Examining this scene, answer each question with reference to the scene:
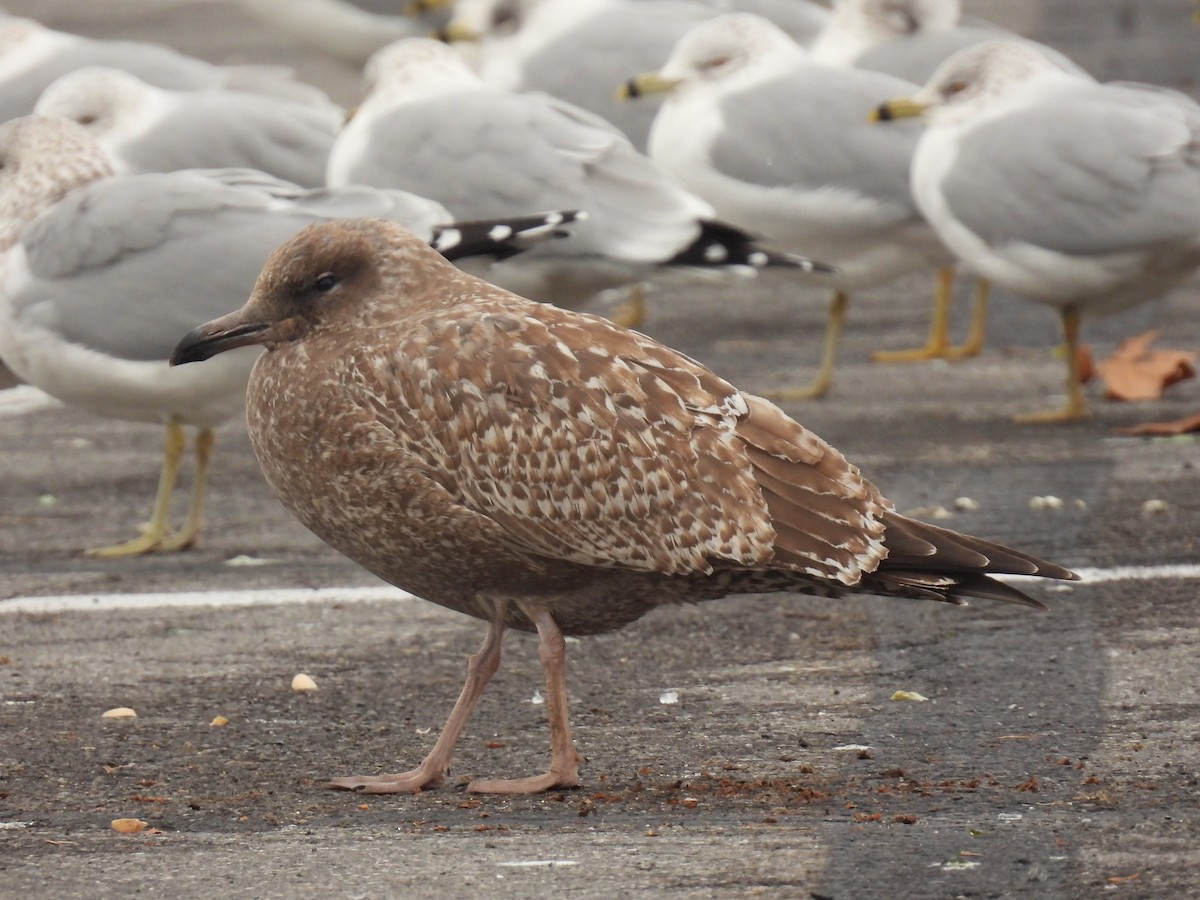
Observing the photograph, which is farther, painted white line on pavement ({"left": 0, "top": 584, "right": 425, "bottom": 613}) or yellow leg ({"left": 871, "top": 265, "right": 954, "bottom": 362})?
yellow leg ({"left": 871, "top": 265, "right": 954, "bottom": 362})

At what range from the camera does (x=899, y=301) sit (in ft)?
44.1

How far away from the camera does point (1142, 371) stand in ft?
33.1

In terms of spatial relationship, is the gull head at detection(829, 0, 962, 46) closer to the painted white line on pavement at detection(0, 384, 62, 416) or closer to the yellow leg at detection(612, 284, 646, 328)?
the yellow leg at detection(612, 284, 646, 328)

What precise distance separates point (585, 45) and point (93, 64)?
2831 millimetres

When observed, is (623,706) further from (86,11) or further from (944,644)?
(86,11)

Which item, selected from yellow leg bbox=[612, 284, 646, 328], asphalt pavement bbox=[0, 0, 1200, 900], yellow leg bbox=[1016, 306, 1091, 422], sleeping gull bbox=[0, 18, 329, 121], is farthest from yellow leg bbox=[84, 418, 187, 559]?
yellow leg bbox=[612, 284, 646, 328]

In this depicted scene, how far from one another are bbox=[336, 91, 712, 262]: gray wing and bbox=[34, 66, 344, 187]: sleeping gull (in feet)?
2.06

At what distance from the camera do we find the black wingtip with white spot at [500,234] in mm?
7812

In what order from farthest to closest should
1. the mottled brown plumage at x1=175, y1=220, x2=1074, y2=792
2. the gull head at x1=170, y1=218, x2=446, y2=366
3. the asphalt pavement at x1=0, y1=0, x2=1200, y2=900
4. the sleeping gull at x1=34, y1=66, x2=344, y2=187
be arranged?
the sleeping gull at x1=34, y1=66, x2=344, y2=187 → the gull head at x1=170, y1=218, x2=446, y2=366 → the mottled brown plumage at x1=175, y1=220, x2=1074, y2=792 → the asphalt pavement at x1=0, y1=0, x2=1200, y2=900

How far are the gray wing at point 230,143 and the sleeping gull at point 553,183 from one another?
407mm

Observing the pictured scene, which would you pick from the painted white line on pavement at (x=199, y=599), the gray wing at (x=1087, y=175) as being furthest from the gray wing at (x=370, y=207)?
the gray wing at (x=1087, y=175)

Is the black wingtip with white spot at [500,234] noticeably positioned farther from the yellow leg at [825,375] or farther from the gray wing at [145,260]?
the yellow leg at [825,375]

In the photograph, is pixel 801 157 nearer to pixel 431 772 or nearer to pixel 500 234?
pixel 500 234

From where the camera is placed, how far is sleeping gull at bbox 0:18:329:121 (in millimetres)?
11742
